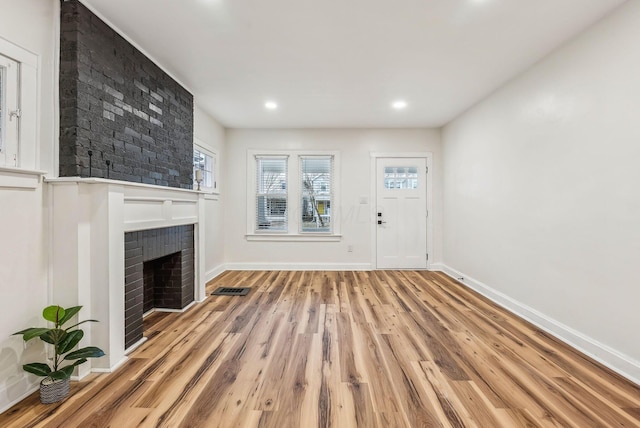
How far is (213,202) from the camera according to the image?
4.52 meters

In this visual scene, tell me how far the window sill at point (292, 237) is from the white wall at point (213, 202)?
1.86 ft

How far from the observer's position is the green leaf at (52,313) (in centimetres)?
163

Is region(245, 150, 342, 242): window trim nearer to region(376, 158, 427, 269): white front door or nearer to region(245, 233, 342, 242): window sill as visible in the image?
region(245, 233, 342, 242): window sill

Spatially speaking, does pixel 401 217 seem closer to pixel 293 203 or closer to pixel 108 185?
pixel 293 203

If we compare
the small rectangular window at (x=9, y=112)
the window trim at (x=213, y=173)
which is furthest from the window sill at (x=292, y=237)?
the small rectangular window at (x=9, y=112)

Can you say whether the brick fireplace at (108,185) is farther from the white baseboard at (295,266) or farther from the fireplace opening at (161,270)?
the white baseboard at (295,266)

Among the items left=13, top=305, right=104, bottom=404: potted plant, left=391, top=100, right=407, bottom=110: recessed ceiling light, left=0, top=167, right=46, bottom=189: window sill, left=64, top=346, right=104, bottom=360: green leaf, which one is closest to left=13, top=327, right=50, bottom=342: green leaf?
left=13, top=305, right=104, bottom=404: potted plant

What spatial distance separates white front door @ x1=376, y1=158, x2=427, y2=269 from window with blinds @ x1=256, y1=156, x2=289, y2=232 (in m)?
1.70

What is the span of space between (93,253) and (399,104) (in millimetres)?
3723

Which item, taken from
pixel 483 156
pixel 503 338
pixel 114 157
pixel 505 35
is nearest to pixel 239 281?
pixel 114 157

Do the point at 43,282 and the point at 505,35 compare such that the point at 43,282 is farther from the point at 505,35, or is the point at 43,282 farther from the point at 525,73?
the point at 525,73

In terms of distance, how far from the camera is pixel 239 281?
168 inches

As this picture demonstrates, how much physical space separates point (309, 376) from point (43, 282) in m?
1.83

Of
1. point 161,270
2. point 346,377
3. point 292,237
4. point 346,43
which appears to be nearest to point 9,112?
point 161,270
